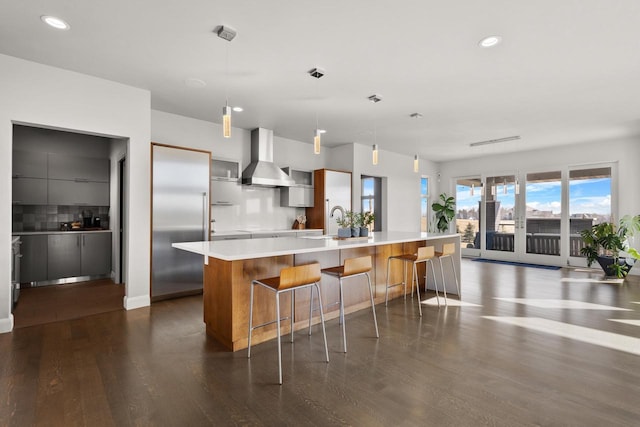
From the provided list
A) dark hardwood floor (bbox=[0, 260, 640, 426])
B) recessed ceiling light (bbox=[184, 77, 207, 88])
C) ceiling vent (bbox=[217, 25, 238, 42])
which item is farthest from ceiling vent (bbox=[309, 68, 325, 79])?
dark hardwood floor (bbox=[0, 260, 640, 426])

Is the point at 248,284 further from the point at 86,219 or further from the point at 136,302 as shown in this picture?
the point at 86,219

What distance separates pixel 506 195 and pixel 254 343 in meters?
7.72

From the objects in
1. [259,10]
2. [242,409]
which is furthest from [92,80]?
[242,409]

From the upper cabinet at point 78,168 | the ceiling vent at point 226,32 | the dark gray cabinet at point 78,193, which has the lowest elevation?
the dark gray cabinet at point 78,193

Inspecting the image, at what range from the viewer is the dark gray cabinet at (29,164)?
5.04 meters

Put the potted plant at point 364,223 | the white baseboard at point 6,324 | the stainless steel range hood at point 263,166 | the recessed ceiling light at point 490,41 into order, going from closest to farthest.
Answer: the recessed ceiling light at point 490,41 < the white baseboard at point 6,324 < the potted plant at point 364,223 < the stainless steel range hood at point 263,166

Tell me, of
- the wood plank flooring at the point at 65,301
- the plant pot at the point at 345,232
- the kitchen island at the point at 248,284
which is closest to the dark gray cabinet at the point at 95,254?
the wood plank flooring at the point at 65,301

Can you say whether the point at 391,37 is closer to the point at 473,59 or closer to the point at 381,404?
the point at 473,59

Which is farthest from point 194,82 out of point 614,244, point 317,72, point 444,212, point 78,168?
point 614,244

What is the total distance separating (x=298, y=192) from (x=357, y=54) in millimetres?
3483

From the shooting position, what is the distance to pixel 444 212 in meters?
9.01

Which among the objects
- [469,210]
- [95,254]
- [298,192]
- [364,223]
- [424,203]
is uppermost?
[298,192]

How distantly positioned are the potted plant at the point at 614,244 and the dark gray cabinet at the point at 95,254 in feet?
29.6

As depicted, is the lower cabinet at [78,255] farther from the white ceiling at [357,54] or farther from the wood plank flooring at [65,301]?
the white ceiling at [357,54]
